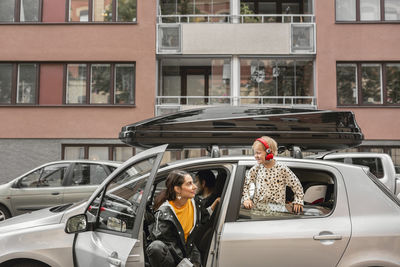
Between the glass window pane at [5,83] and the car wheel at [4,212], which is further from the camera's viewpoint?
the glass window pane at [5,83]

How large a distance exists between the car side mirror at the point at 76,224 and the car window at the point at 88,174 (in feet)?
19.3

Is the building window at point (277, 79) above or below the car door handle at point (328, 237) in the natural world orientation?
above

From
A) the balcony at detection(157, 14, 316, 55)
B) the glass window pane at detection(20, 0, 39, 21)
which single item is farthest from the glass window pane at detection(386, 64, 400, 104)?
the glass window pane at detection(20, 0, 39, 21)

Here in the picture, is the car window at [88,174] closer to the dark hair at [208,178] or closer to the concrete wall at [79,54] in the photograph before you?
the dark hair at [208,178]

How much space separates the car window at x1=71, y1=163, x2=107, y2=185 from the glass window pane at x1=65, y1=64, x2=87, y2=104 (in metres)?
8.07

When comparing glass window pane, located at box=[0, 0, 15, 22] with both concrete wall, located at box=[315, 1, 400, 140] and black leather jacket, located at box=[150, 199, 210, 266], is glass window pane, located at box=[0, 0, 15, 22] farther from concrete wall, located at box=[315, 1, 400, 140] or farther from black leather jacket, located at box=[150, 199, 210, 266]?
black leather jacket, located at box=[150, 199, 210, 266]

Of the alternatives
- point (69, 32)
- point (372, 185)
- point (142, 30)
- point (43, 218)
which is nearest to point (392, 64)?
point (142, 30)

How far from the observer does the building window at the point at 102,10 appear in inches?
674

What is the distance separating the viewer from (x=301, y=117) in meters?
4.70

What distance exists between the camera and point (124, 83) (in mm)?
16953

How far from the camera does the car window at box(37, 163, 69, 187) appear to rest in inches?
365

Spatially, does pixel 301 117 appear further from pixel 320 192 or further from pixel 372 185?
pixel 372 185

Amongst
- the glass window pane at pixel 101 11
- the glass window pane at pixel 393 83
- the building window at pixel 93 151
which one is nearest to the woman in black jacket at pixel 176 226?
the building window at pixel 93 151

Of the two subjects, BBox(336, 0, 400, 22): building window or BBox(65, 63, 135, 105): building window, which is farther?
BBox(336, 0, 400, 22): building window
